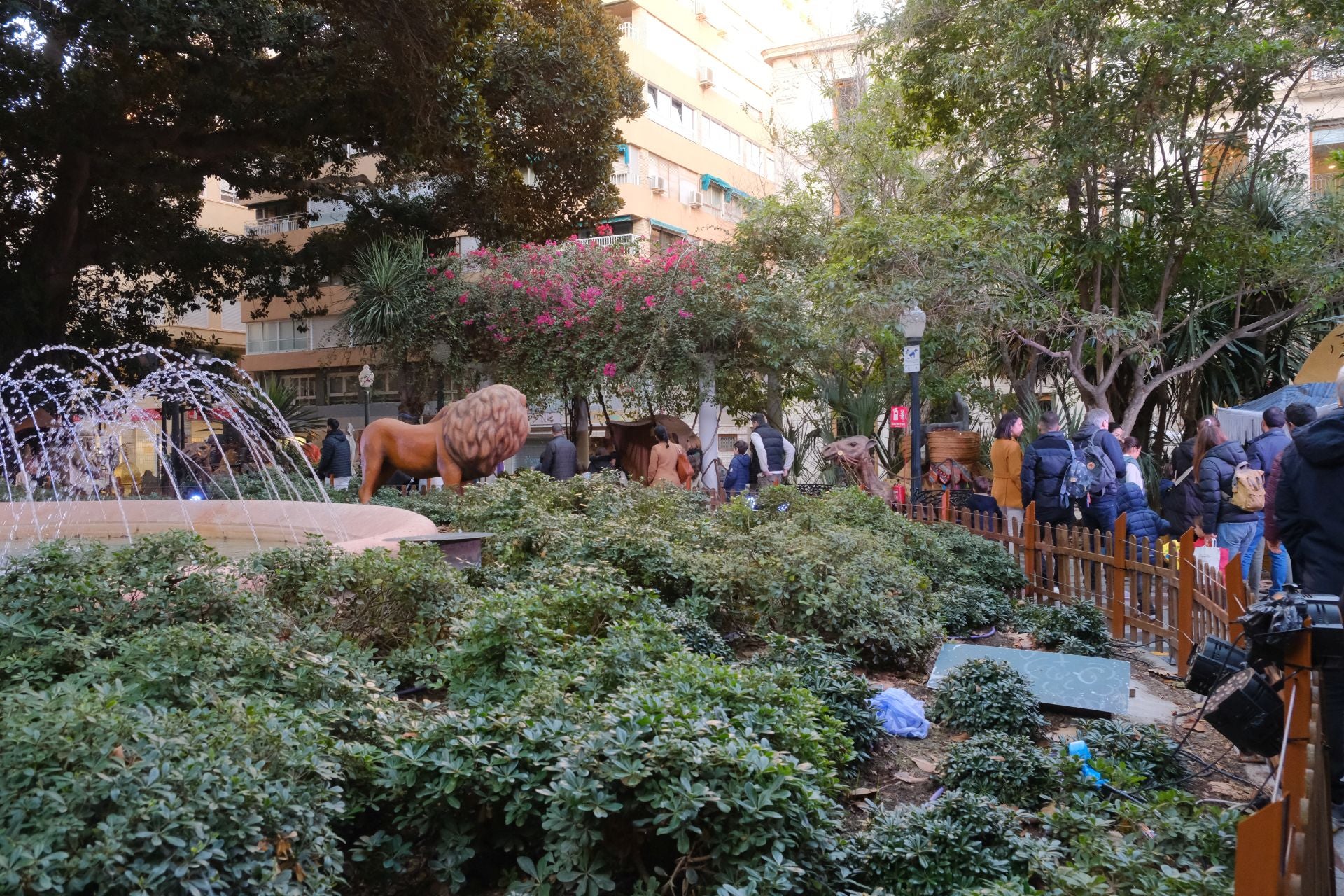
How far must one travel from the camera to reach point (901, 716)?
4.96m

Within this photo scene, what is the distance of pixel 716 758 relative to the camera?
2854 millimetres

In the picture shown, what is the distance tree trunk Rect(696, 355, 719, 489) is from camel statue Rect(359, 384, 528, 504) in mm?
7787

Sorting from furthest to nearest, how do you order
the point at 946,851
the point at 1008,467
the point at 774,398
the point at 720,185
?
the point at 720,185 → the point at 774,398 → the point at 1008,467 → the point at 946,851

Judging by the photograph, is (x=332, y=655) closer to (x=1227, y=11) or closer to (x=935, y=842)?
(x=935, y=842)

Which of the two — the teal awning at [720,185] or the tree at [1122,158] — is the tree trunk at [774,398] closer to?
the tree at [1122,158]

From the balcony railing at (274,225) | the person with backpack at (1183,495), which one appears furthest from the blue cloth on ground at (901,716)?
the balcony railing at (274,225)

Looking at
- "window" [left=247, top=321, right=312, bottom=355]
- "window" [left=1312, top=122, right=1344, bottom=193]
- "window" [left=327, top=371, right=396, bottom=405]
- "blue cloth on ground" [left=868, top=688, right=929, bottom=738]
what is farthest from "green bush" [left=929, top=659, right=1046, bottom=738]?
"window" [left=247, top=321, right=312, bottom=355]

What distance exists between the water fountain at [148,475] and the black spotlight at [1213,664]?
438cm

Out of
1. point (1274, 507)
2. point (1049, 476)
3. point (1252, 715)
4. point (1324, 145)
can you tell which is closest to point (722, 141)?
point (1324, 145)

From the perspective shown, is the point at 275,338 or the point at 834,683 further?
the point at 275,338

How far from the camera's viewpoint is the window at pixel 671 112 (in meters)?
31.8

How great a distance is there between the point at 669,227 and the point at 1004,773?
29.7m

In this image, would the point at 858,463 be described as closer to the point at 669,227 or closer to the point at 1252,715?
the point at 1252,715

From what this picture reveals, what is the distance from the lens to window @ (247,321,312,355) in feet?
128
